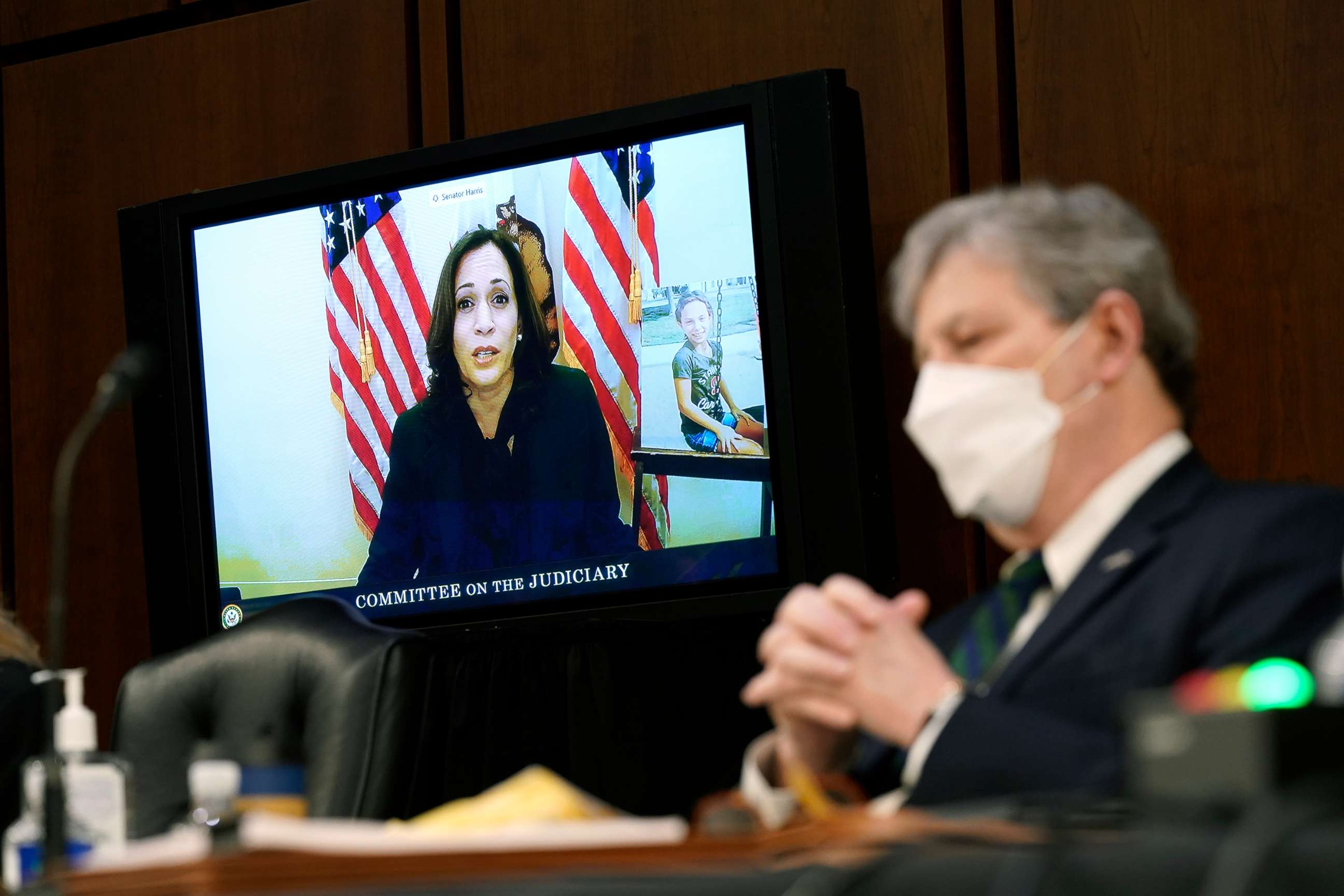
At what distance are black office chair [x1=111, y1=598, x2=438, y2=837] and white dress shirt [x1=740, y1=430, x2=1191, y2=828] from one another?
0.44 m

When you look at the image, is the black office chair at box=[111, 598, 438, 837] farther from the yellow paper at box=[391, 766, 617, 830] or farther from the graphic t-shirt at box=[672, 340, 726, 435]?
the graphic t-shirt at box=[672, 340, 726, 435]

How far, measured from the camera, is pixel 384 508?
A: 3193 millimetres

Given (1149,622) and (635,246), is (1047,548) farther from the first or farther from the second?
(635,246)

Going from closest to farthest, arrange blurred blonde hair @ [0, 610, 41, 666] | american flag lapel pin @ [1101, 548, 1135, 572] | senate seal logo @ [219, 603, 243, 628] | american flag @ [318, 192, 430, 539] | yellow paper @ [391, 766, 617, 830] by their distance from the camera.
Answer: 1. yellow paper @ [391, 766, 617, 830]
2. american flag lapel pin @ [1101, 548, 1135, 572]
3. blurred blonde hair @ [0, 610, 41, 666]
4. american flag @ [318, 192, 430, 539]
5. senate seal logo @ [219, 603, 243, 628]

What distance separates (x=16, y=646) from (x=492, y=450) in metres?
0.92

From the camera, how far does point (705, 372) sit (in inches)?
113

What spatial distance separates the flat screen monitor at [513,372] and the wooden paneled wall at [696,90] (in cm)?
20

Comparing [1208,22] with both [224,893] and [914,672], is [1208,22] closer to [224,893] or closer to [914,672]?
[914,672]

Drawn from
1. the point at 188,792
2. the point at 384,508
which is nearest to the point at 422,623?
the point at 384,508

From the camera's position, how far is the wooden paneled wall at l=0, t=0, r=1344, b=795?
8.99 ft

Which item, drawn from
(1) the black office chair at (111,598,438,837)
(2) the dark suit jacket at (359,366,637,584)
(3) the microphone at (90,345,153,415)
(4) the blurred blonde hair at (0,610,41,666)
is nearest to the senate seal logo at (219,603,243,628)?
(2) the dark suit jacket at (359,366,637,584)

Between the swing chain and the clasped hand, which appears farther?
the swing chain

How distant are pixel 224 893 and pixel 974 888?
0.33 meters

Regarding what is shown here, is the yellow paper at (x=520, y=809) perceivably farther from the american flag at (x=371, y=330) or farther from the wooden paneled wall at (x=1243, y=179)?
the american flag at (x=371, y=330)
